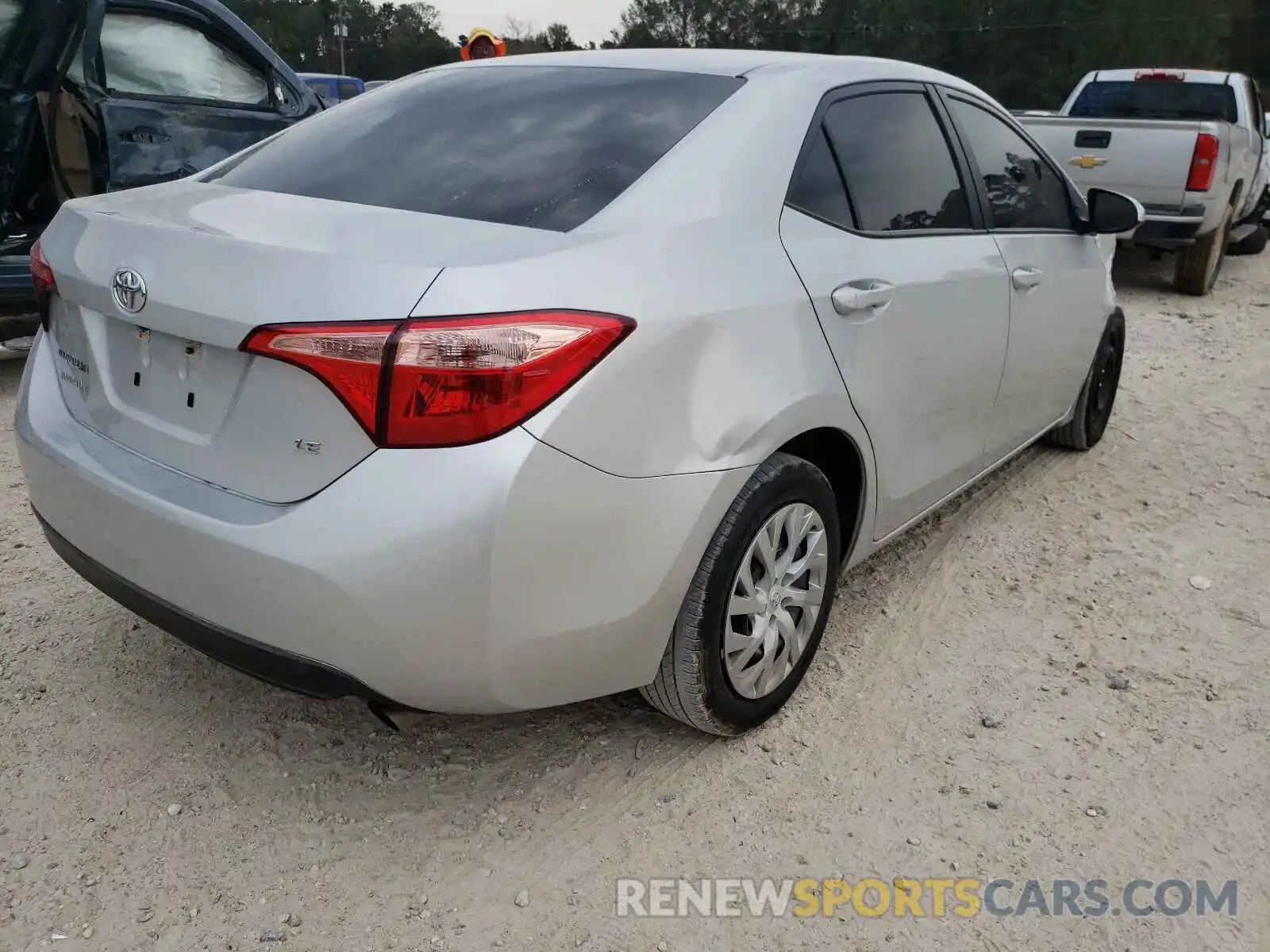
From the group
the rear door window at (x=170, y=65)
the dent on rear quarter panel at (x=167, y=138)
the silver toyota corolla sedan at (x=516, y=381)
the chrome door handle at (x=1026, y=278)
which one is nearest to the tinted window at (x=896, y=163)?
the silver toyota corolla sedan at (x=516, y=381)

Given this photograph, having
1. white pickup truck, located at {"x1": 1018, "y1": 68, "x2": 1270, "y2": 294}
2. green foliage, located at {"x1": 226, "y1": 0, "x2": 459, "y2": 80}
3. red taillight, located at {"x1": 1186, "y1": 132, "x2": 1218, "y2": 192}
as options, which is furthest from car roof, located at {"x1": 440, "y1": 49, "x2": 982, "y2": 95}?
green foliage, located at {"x1": 226, "y1": 0, "x2": 459, "y2": 80}

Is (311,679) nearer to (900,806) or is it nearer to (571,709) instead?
(571,709)

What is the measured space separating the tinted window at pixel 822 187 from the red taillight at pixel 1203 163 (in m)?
6.73

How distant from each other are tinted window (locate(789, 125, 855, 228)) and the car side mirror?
1.64 meters

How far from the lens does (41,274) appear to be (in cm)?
252

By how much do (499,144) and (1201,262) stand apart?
27.1 ft

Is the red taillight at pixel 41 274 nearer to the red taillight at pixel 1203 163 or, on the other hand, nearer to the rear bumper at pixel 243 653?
the rear bumper at pixel 243 653

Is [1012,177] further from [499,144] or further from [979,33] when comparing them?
[979,33]

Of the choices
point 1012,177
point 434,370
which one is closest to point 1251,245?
point 1012,177

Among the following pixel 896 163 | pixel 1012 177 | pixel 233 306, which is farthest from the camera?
pixel 1012 177

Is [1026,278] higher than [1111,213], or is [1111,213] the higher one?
[1111,213]

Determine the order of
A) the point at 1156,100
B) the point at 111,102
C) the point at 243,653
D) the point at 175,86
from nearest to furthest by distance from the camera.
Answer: the point at 243,653
the point at 111,102
the point at 175,86
the point at 1156,100

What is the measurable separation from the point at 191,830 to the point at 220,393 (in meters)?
0.98

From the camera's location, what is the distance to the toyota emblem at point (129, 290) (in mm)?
2135
